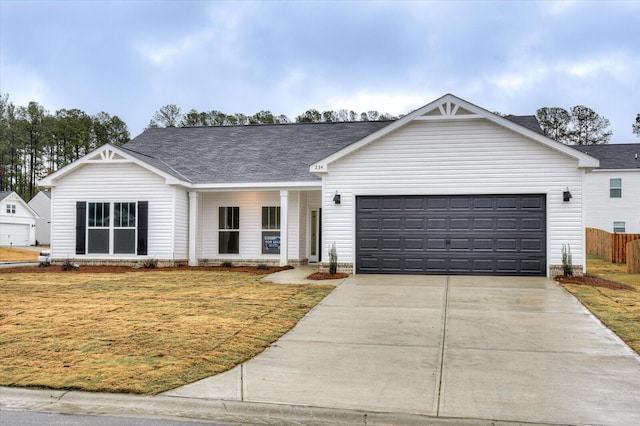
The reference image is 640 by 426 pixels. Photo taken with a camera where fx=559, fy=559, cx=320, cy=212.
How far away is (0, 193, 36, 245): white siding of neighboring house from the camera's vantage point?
46.6m

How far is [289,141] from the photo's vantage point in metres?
22.3

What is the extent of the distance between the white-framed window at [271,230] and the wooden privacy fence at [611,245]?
14.3 m

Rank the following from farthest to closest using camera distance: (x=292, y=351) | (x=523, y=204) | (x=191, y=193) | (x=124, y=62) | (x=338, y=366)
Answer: (x=124, y=62) < (x=191, y=193) < (x=523, y=204) < (x=292, y=351) < (x=338, y=366)

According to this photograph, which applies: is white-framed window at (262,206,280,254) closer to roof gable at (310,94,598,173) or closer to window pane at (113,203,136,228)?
roof gable at (310,94,598,173)

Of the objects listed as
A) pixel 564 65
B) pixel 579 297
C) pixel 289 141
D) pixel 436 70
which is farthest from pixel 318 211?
pixel 564 65

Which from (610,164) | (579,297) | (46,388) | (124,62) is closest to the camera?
(46,388)

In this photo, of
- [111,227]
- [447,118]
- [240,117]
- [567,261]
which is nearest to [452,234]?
[567,261]

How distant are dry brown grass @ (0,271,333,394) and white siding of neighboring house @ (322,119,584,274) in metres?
3.74

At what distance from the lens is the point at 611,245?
77.8 feet

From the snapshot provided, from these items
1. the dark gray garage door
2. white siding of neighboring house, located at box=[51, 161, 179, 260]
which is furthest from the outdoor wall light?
white siding of neighboring house, located at box=[51, 161, 179, 260]

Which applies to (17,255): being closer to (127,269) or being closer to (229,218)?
(127,269)

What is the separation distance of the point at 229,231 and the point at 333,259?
5.42 meters

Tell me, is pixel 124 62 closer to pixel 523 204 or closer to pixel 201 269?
pixel 201 269

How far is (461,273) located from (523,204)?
2544 millimetres
